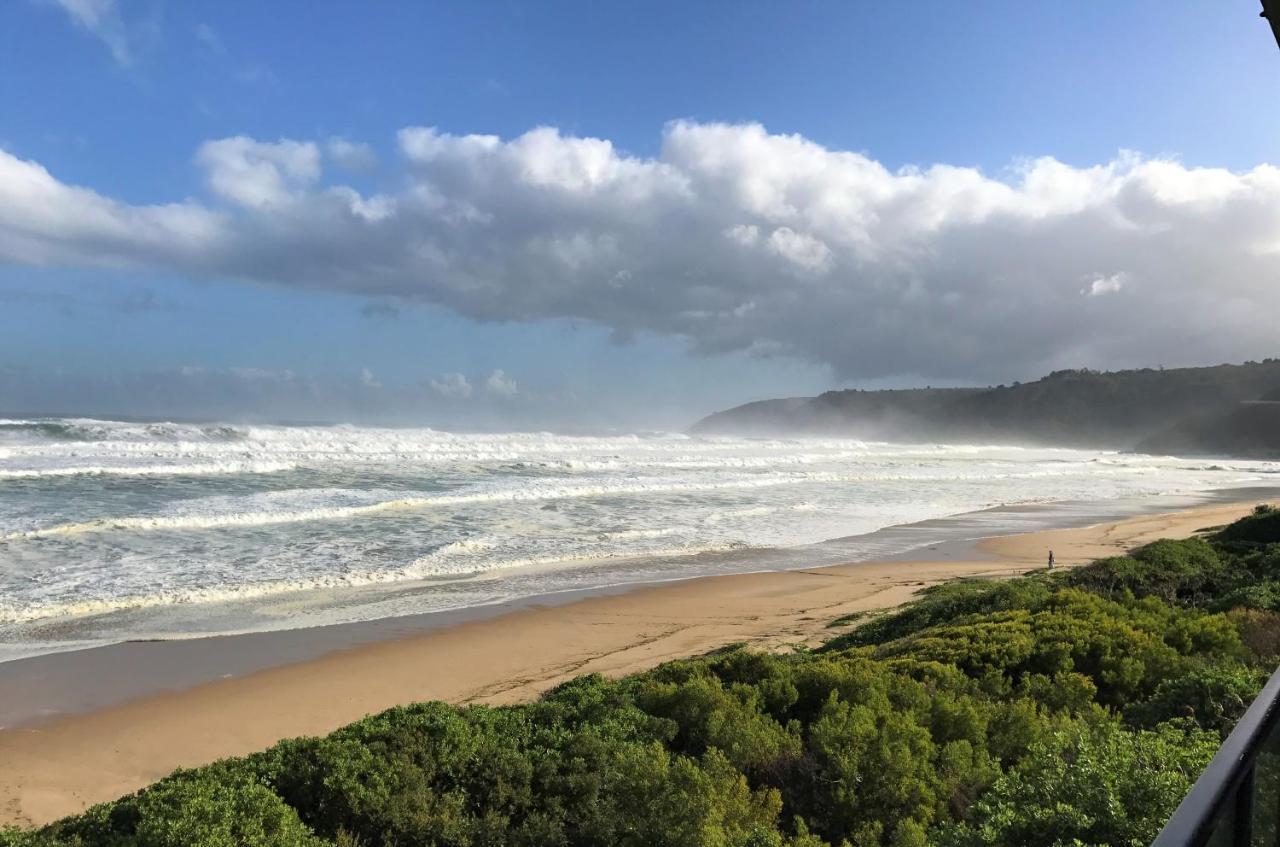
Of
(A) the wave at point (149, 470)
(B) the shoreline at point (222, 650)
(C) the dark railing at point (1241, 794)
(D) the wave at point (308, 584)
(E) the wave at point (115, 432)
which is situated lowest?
(B) the shoreline at point (222, 650)

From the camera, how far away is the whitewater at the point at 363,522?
462 inches

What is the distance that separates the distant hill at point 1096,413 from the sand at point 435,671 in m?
93.6

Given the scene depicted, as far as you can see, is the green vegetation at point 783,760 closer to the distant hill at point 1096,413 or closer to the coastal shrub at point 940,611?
the coastal shrub at point 940,611

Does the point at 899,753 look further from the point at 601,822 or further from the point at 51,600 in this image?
the point at 51,600

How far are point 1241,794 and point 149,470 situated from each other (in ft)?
99.1

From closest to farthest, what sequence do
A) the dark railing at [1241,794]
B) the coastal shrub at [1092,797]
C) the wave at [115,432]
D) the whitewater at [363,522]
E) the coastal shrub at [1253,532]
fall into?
the dark railing at [1241,794] < the coastal shrub at [1092,797] < the whitewater at [363,522] < the coastal shrub at [1253,532] < the wave at [115,432]

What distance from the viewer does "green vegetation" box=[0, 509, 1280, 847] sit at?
12.4 feet

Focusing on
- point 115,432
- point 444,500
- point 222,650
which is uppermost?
point 115,432

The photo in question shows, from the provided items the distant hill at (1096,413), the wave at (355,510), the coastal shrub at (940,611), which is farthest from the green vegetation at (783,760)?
the distant hill at (1096,413)

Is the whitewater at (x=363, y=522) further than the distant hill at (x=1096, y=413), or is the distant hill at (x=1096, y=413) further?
the distant hill at (x=1096, y=413)

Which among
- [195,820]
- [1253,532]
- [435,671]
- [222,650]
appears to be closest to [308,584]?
[222,650]

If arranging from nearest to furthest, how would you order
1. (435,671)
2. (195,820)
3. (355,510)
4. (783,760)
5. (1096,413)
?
(195,820) < (783,760) < (435,671) < (355,510) < (1096,413)

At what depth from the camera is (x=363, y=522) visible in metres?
18.5

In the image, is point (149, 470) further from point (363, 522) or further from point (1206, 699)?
point (1206, 699)
